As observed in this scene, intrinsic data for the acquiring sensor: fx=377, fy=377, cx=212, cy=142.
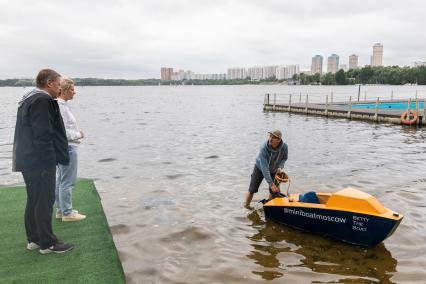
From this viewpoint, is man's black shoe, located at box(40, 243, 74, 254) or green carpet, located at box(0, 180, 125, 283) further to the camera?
man's black shoe, located at box(40, 243, 74, 254)

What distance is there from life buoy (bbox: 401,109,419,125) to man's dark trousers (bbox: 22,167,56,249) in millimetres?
29436

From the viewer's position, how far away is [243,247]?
24.0 feet

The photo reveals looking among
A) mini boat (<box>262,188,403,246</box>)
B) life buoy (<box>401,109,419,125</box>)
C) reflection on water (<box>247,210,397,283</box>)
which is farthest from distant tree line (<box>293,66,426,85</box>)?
reflection on water (<box>247,210,397,283</box>)

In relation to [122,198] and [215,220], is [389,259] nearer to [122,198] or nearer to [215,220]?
[215,220]

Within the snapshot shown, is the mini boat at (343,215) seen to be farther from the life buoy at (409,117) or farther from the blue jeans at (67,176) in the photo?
the life buoy at (409,117)

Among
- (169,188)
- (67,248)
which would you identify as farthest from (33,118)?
(169,188)

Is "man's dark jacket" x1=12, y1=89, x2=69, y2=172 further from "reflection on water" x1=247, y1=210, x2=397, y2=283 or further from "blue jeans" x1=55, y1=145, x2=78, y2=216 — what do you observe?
"reflection on water" x1=247, y1=210, x2=397, y2=283

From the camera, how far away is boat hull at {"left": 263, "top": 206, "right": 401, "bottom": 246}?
653cm

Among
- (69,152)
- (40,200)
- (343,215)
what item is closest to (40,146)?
(40,200)

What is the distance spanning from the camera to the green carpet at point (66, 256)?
16.9 ft

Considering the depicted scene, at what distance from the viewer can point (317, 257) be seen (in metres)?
6.80

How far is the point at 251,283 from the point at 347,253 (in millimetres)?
2094

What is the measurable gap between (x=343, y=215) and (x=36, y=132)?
17.2 feet

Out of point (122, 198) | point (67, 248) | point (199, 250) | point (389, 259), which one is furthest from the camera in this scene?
point (122, 198)
